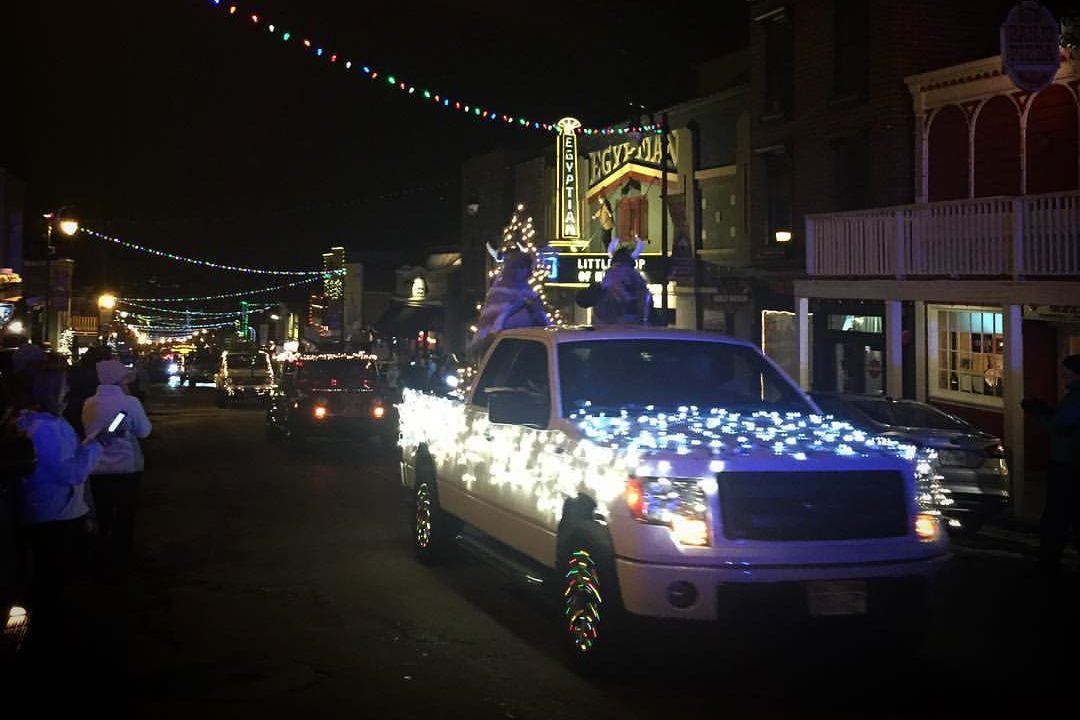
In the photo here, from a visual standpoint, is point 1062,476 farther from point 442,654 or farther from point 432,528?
point 442,654

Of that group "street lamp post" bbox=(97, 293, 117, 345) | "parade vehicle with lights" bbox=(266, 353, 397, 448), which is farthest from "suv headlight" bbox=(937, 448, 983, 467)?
"street lamp post" bbox=(97, 293, 117, 345)

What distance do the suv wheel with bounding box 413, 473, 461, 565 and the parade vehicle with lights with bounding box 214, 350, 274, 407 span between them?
27406 mm

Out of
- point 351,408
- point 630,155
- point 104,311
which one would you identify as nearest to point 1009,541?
point 351,408

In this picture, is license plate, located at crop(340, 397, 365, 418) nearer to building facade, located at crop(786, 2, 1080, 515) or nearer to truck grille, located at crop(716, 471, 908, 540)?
building facade, located at crop(786, 2, 1080, 515)

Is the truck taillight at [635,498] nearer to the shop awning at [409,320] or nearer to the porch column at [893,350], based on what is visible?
the porch column at [893,350]

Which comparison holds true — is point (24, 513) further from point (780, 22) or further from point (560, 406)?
point (780, 22)

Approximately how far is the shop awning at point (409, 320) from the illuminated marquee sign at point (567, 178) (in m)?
19.5

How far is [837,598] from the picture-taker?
7023mm

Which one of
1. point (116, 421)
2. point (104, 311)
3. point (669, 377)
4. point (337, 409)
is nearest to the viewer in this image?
point (669, 377)

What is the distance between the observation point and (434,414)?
11.3 meters

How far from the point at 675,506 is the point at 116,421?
16.4ft

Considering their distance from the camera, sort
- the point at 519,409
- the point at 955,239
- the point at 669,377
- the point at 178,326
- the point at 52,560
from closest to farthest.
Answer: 1. the point at 52,560
2. the point at 519,409
3. the point at 669,377
4. the point at 955,239
5. the point at 178,326

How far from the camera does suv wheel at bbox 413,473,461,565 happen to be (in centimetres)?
1095

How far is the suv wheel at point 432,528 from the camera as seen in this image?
35.9 feet
